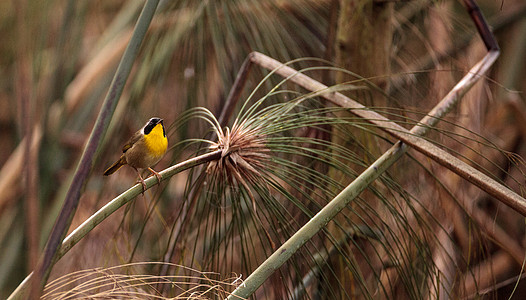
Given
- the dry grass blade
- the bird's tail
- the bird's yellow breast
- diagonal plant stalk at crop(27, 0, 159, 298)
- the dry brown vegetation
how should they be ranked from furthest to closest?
1. the bird's tail
2. the bird's yellow breast
3. the dry brown vegetation
4. the dry grass blade
5. diagonal plant stalk at crop(27, 0, 159, 298)

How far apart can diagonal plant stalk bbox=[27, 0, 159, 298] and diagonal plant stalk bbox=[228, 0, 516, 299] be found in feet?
0.57

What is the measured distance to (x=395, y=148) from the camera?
66 cm

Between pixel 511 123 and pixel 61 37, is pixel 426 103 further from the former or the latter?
pixel 61 37

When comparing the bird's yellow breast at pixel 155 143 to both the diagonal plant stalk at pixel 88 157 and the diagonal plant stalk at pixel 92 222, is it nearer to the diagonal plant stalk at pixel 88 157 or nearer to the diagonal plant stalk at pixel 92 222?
the diagonal plant stalk at pixel 92 222

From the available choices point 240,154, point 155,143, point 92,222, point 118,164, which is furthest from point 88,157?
point 118,164

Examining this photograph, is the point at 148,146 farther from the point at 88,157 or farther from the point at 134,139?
the point at 88,157

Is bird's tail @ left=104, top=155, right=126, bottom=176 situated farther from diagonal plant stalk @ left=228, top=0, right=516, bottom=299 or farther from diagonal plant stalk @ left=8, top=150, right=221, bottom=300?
diagonal plant stalk @ left=8, top=150, right=221, bottom=300

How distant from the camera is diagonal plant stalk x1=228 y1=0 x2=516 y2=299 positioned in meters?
0.55

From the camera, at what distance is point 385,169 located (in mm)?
641

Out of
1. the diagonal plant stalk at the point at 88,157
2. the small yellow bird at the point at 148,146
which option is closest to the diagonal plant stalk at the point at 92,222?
the diagonal plant stalk at the point at 88,157

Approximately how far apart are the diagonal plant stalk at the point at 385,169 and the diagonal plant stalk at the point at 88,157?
6.9 inches

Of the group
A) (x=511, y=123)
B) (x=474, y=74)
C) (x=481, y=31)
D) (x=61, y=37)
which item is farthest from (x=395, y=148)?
(x=511, y=123)

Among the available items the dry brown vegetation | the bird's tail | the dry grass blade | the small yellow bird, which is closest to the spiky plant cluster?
the dry brown vegetation

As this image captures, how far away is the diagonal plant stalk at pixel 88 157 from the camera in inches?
16.0
